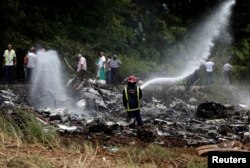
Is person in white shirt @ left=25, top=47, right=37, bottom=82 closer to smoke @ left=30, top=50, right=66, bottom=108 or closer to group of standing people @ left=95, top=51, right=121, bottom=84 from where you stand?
smoke @ left=30, top=50, right=66, bottom=108

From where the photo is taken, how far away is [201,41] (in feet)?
134

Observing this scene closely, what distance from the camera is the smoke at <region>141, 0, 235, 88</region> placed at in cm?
3462

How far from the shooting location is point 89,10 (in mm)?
32469

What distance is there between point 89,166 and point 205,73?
23810 millimetres


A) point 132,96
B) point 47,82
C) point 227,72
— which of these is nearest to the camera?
point 132,96

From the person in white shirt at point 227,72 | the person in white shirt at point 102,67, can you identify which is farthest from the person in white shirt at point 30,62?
the person in white shirt at point 227,72

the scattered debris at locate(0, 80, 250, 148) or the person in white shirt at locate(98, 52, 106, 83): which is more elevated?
the person in white shirt at locate(98, 52, 106, 83)

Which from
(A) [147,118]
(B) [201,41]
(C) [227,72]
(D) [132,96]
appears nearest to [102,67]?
(A) [147,118]

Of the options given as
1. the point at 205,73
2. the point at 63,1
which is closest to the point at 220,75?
the point at 205,73

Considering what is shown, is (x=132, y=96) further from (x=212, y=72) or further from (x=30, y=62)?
(x=212, y=72)

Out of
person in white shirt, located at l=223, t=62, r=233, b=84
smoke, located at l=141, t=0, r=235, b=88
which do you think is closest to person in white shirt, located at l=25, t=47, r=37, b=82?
smoke, located at l=141, t=0, r=235, b=88

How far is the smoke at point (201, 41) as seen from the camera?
114 ft

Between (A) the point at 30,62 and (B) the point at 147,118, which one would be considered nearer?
(B) the point at 147,118

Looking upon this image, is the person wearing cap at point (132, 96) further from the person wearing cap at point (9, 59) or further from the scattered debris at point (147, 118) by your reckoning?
the person wearing cap at point (9, 59)
